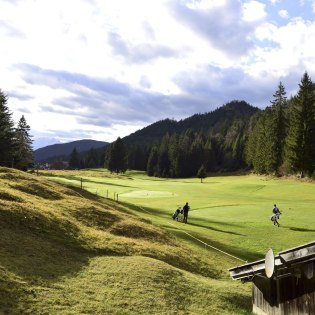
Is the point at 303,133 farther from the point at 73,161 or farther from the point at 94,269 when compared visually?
the point at 73,161

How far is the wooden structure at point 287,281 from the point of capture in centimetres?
1172

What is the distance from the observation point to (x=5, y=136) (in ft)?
219

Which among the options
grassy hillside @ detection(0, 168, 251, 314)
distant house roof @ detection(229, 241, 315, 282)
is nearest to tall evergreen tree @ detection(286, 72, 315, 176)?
grassy hillside @ detection(0, 168, 251, 314)

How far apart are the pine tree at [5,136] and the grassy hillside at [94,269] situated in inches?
1616

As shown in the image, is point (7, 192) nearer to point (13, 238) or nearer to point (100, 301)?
point (13, 238)

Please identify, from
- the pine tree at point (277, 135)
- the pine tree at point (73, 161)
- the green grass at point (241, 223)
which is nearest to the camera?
the green grass at point (241, 223)

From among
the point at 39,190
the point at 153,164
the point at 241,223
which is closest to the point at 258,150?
the point at 153,164

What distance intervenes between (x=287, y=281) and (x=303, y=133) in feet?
254

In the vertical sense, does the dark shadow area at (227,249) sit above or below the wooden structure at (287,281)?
below

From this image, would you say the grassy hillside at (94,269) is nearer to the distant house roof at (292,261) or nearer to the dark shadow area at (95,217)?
the dark shadow area at (95,217)

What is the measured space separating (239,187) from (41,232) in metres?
62.4

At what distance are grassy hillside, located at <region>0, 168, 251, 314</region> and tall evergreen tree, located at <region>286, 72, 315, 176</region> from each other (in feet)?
207

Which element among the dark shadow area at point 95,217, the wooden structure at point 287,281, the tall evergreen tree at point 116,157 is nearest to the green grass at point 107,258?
the dark shadow area at point 95,217

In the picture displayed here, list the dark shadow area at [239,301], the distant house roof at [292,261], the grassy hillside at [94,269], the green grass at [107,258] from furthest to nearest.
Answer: the dark shadow area at [239,301] < the green grass at [107,258] < the grassy hillside at [94,269] < the distant house roof at [292,261]
